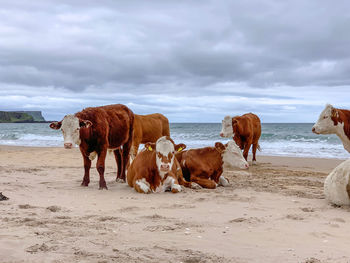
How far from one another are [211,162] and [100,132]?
7.21 ft

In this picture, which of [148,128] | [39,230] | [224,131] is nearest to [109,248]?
[39,230]

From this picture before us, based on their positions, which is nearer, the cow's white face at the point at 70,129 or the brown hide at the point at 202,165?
the cow's white face at the point at 70,129

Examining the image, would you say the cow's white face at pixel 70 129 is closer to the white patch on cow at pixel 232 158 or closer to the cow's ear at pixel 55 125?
the cow's ear at pixel 55 125

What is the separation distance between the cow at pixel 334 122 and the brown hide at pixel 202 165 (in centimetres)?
288

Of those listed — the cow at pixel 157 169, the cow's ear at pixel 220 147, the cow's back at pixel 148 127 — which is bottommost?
the cow at pixel 157 169

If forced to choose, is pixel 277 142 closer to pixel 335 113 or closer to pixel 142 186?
pixel 335 113

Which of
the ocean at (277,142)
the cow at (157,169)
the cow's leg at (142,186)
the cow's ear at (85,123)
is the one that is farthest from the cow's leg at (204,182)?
the ocean at (277,142)

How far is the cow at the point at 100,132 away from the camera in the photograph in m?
7.00

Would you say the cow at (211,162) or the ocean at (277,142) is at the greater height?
the cow at (211,162)

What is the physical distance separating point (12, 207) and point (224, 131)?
8249mm

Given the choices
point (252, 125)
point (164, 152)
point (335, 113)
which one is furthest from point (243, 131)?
point (164, 152)

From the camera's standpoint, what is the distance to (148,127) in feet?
39.1

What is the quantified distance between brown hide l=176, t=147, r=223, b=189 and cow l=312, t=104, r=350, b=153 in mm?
2884

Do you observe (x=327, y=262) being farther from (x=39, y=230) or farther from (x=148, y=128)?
(x=148, y=128)
